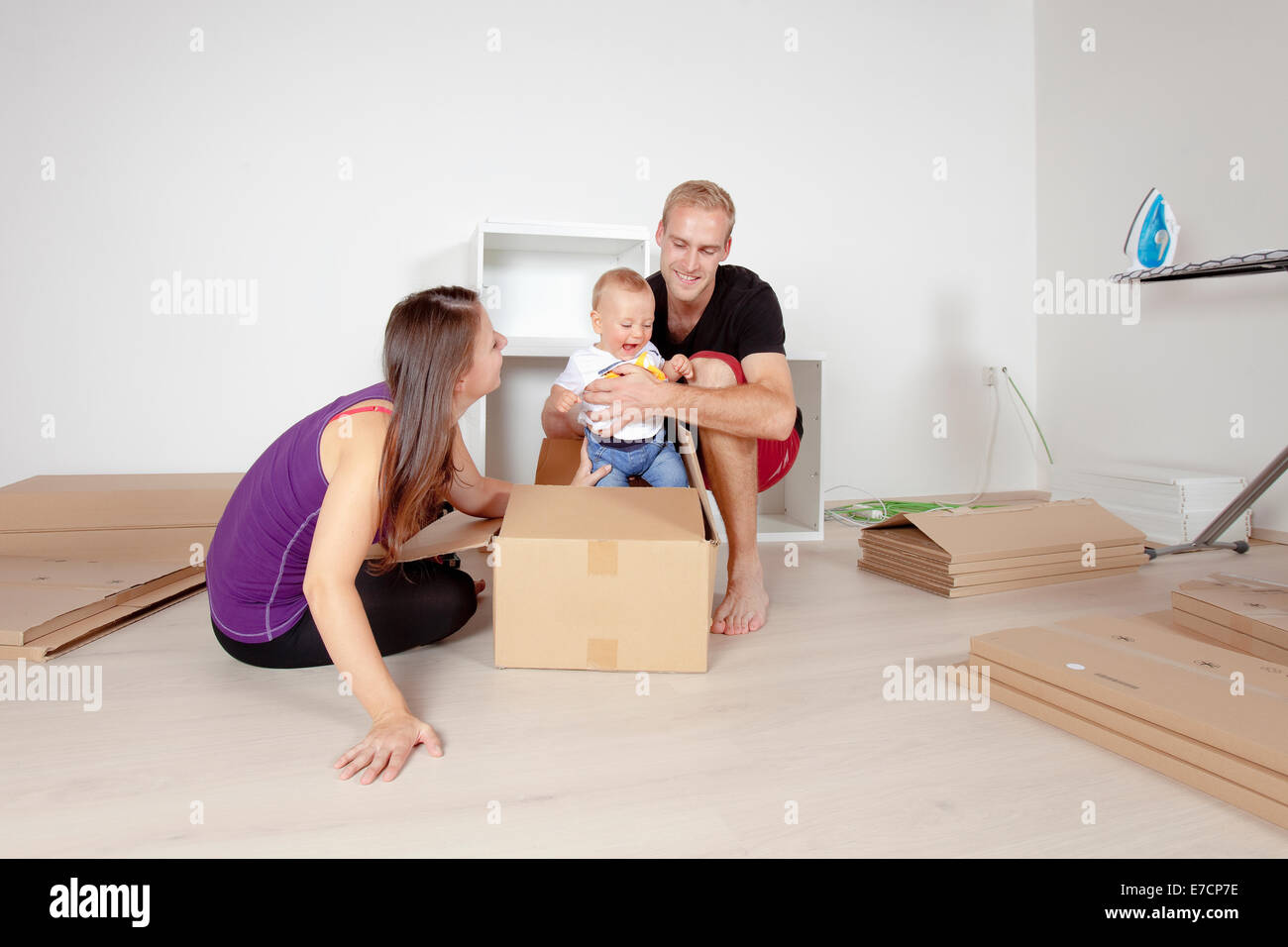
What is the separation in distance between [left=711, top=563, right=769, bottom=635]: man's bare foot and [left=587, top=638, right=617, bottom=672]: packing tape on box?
0.33m

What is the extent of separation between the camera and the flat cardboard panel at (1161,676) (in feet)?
3.33

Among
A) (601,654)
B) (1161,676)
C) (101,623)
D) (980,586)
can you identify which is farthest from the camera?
(980,586)

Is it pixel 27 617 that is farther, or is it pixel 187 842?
pixel 27 617

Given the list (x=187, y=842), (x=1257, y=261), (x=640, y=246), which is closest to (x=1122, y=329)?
(x=1257, y=261)

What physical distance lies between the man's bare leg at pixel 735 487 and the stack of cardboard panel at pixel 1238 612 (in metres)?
0.79

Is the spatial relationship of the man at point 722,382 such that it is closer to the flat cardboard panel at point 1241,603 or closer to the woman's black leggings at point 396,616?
the woman's black leggings at point 396,616

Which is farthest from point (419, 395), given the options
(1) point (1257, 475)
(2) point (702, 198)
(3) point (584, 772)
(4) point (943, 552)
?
(1) point (1257, 475)

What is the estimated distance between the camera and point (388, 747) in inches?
42.5

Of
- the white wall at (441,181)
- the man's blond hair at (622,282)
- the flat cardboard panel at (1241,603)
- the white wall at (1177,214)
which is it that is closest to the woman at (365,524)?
the man's blond hair at (622,282)

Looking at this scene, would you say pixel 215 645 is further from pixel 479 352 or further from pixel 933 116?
pixel 933 116

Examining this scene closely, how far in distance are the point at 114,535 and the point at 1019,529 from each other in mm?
2255

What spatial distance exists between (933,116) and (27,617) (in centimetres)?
348

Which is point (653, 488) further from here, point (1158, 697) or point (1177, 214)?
point (1177, 214)

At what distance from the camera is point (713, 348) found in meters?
2.02
